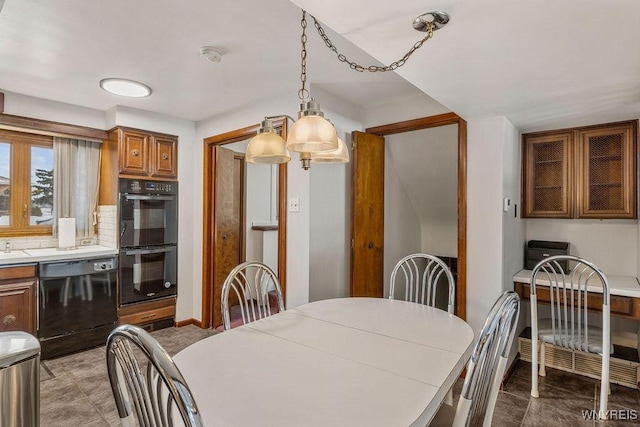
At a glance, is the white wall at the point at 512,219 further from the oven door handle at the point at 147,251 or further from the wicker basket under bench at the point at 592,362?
the oven door handle at the point at 147,251

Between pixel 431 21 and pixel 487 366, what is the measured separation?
121 centimetres

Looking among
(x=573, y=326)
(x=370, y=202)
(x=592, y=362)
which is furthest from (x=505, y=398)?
(x=370, y=202)

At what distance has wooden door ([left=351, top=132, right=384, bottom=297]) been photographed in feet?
9.89

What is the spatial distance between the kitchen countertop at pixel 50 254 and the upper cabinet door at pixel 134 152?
79 centimetres

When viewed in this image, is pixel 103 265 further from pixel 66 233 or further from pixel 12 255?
pixel 12 255

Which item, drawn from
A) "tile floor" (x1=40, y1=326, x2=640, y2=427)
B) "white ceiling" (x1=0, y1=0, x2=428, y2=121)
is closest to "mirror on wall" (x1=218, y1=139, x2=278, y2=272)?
"white ceiling" (x1=0, y1=0, x2=428, y2=121)

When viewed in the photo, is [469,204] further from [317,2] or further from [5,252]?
[5,252]

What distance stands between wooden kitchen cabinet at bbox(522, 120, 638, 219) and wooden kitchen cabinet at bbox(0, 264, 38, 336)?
4262mm

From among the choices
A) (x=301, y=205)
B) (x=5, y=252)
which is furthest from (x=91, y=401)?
(x=301, y=205)

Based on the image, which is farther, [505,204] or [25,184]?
[25,184]

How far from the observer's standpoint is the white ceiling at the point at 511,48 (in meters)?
1.20

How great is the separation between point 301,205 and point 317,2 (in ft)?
5.70

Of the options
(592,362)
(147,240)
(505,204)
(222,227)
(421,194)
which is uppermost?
(421,194)

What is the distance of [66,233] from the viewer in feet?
10.6
